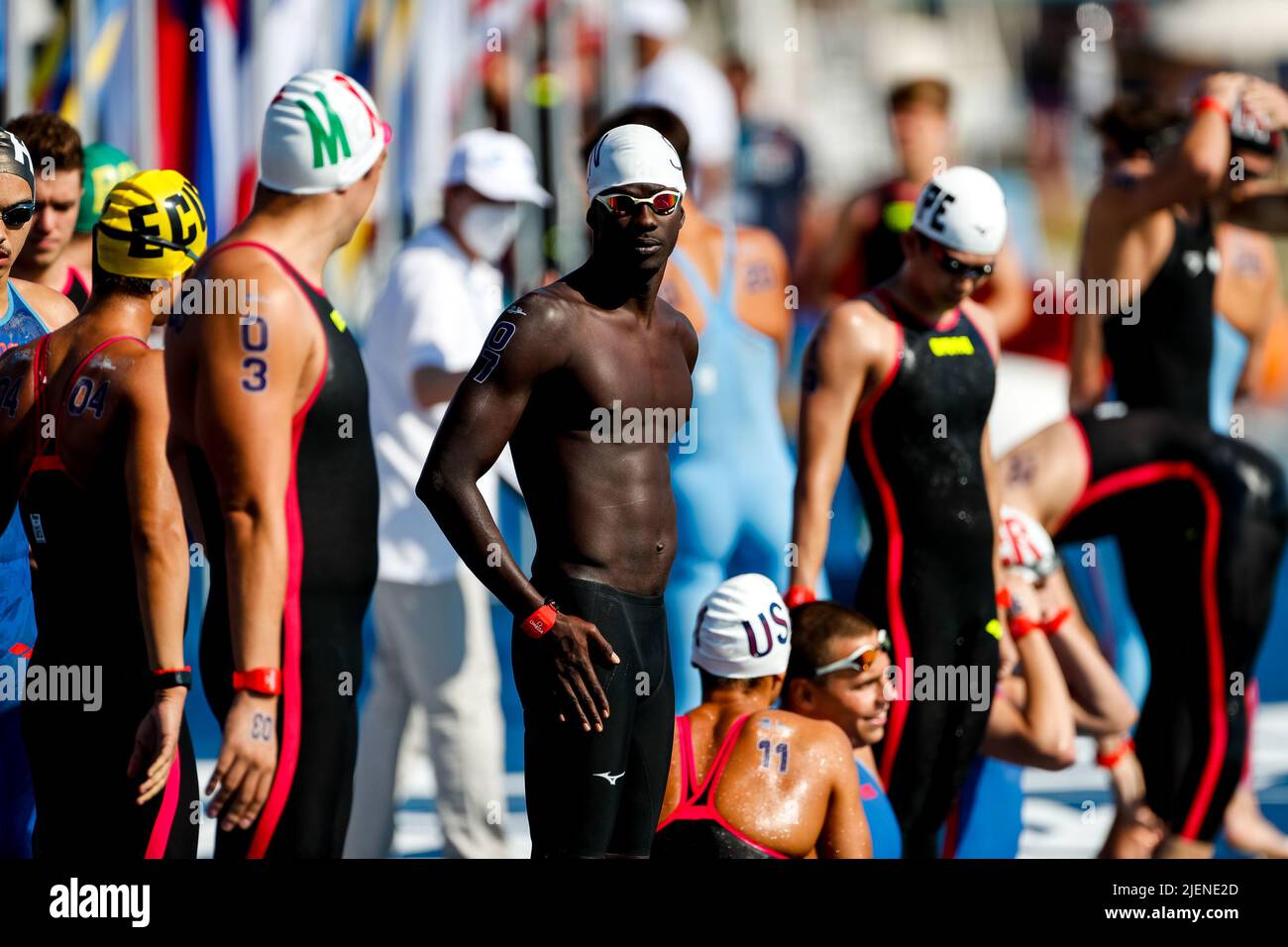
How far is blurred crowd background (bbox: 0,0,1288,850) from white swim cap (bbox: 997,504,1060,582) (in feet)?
6.60

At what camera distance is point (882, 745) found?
6.00 meters

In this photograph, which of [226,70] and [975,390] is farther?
[226,70]

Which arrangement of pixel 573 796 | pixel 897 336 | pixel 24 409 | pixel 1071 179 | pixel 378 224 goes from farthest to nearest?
pixel 1071 179
pixel 378 224
pixel 897 336
pixel 24 409
pixel 573 796

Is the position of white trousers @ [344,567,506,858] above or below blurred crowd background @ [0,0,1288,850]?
below

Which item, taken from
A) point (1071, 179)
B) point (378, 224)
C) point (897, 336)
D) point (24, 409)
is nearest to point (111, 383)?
point (24, 409)

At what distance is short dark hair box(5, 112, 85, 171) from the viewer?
6004 mm

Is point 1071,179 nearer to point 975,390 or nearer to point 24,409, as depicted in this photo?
point 975,390

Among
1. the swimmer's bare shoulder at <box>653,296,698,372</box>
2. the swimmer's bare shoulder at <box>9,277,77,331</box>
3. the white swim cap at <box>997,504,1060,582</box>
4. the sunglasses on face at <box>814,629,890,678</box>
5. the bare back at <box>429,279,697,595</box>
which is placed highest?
the swimmer's bare shoulder at <box>9,277,77,331</box>

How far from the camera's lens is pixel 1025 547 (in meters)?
6.46

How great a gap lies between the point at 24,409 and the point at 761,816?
206 cm

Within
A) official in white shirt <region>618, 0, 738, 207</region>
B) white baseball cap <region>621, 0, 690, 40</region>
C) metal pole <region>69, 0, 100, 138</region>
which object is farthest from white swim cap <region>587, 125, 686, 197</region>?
white baseball cap <region>621, 0, 690, 40</region>

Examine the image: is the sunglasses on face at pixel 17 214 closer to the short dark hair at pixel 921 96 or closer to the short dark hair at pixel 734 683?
the short dark hair at pixel 734 683

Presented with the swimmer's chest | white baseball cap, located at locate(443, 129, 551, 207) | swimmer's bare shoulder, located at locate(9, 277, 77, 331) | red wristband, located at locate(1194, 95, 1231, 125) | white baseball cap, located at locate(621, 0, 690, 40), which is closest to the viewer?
the swimmer's chest

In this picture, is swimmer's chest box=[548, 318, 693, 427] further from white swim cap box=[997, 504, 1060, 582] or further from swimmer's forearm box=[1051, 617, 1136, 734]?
swimmer's forearm box=[1051, 617, 1136, 734]
